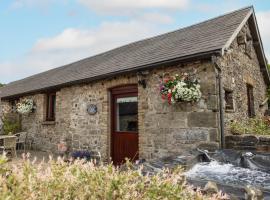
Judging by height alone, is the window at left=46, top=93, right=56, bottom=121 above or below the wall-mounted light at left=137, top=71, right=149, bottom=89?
below

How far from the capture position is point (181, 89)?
21.0 feet

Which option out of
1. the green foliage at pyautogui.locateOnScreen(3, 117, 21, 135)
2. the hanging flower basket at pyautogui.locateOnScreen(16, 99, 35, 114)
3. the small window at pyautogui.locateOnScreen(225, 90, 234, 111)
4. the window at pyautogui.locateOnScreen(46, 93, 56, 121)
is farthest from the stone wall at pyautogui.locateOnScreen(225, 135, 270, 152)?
the green foliage at pyautogui.locateOnScreen(3, 117, 21, 135)

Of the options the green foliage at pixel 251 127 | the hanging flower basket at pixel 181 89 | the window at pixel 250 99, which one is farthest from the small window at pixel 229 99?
the window at pixel 250 99

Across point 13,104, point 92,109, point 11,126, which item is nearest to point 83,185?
point 92,109

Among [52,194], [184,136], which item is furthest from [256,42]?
[52,194]

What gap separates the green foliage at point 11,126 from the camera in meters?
13.7

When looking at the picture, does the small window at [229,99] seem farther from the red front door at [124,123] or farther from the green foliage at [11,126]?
the green foliage at [11,126]

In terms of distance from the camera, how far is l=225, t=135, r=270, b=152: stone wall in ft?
19.7

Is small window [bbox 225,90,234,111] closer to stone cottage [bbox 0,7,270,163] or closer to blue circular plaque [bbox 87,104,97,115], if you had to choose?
stone cottage [bbox 0,7,270,163]

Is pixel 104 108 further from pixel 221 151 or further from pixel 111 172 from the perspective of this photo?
pixel 111 172

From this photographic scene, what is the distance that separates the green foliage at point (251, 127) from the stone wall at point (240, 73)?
0.58 feet

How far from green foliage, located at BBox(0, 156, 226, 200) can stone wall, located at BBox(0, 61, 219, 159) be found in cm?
449

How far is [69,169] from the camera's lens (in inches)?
91.4

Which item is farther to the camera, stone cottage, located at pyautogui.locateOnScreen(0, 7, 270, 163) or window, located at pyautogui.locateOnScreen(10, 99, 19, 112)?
window, located at pyautogui.locateOnScreen(10, 99, 19, 112)
